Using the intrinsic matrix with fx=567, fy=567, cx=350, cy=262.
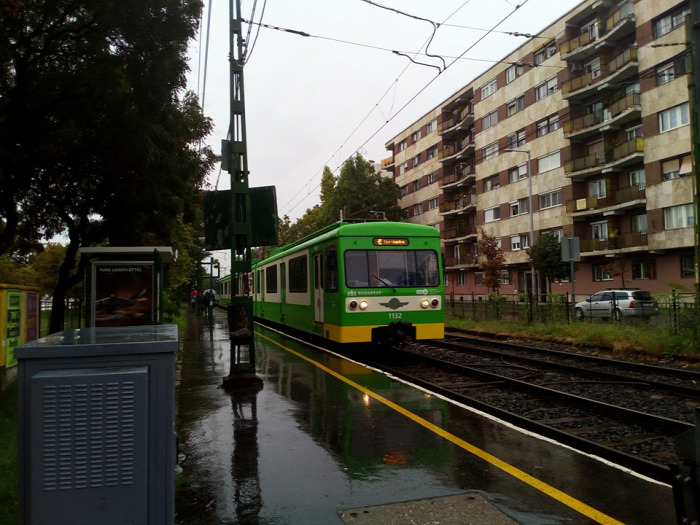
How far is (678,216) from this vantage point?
31438 mm

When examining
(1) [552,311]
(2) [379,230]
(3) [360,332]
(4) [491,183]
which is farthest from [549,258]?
(3) [360,332]

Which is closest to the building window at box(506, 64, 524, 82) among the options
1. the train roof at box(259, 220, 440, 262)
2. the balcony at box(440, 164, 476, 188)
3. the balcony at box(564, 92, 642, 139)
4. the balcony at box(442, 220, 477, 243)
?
the balcony at box(564, 92, 642, 139)

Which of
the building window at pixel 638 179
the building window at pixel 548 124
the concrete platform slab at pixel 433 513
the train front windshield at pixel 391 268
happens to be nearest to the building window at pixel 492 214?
the building window at pixel 548 124

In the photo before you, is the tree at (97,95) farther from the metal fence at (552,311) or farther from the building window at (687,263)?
the building window at (687,263)

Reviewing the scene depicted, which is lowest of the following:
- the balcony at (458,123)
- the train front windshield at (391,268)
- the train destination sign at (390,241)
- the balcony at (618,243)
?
the train front windshield at (391,268)

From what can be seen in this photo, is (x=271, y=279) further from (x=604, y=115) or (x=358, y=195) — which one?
(x=358, y=195)

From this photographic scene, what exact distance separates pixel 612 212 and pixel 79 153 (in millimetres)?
32354

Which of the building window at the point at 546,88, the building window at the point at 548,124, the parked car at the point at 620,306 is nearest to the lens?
the parked car at the point at 620,306

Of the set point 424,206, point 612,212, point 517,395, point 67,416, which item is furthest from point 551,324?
point 424,206

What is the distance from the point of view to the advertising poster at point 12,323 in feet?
32.0

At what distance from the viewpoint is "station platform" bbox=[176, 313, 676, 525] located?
4035 mm

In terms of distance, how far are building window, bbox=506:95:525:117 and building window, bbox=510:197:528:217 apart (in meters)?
6.92

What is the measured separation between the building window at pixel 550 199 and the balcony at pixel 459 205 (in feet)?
27.6

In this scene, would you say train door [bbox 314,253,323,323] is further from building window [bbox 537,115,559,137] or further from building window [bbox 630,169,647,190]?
building window [bbox 537,115,559,137]
